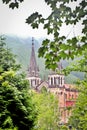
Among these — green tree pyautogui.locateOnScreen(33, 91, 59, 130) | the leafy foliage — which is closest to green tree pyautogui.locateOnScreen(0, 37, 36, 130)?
the leafy foliage

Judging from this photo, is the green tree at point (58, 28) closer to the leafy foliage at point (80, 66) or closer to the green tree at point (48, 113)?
the leafy foliage at point (80, 66)

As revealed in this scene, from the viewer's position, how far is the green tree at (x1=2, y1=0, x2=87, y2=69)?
525 centimetres

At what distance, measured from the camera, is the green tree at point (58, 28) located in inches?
207

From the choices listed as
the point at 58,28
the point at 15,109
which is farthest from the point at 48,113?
the point at 58,28

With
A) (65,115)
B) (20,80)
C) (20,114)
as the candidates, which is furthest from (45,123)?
(20,114)

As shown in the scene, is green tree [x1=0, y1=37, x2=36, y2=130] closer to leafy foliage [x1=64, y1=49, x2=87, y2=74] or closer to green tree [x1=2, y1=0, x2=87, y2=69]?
leafy foliage [x1=64, y1=49, x2=87, y2=74]

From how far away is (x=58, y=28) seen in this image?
5484mm

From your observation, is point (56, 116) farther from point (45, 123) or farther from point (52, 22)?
point (52, 22)

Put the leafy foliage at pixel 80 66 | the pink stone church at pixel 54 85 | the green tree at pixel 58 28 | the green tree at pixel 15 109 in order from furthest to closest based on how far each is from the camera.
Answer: the pink stone church at pixel 54 85 < the green tree at pixel 15 109 < the leafy foliage at pixel 80 66 < the green tree at pixel 58 28

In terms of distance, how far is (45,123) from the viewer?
84.2m

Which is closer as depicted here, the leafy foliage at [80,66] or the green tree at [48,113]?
the leafy foliage at [80,66]

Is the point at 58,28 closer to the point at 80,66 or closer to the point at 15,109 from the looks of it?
the point at 80,66

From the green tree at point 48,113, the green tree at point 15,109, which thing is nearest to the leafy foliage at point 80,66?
the green tree at point 15,109

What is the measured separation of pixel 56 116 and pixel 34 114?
6210cm
